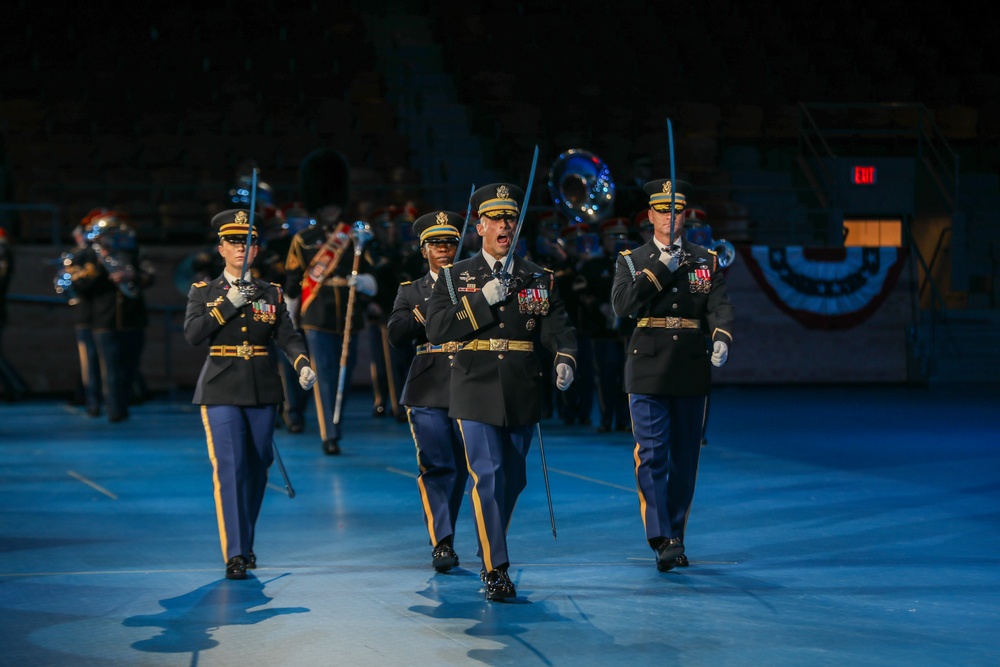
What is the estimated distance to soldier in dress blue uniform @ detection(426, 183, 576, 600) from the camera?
6.57 m

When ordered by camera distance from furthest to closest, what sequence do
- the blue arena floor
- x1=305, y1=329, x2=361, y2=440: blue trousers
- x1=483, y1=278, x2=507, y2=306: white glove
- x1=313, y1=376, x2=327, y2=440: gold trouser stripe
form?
x1=305, y1=329, x2=361, y2=440: blue trousers
x1=313, y1=376, x2=327, y2=440: gold trouser stripe
x1=483, y1=278, x2=507, y2=306: white glove
the blue arena floor

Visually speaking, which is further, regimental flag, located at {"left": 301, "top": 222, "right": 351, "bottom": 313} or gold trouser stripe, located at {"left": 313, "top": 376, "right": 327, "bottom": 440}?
regimental flag, located at {"left": 301, "top": 222, "right": 351, "bottom": 313}

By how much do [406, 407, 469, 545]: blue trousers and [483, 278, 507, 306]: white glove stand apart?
1305 millimetres

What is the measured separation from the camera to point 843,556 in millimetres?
7641

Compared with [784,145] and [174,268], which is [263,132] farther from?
[784,145]

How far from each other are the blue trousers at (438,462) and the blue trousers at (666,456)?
975 millimetres

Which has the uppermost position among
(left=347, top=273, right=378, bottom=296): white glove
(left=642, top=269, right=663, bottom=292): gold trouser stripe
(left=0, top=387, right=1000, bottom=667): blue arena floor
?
(left=347, top=273, right=378, bottom=296): white glove

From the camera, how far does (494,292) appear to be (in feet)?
21.2

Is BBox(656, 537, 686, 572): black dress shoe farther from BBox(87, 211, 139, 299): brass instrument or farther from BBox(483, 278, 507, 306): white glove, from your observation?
BBox(87, 211, 139, 299): brass instrument

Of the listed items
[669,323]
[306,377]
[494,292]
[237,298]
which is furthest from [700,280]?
[237,298]

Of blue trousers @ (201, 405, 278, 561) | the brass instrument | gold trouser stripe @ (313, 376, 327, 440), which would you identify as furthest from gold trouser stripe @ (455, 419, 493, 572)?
the brass instrument

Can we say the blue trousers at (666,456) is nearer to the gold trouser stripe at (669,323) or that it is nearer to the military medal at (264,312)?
the gold trouser stripe at (669,323)

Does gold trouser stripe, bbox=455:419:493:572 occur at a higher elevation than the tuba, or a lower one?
lower

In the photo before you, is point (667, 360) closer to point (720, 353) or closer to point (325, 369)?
point (720, 353)
